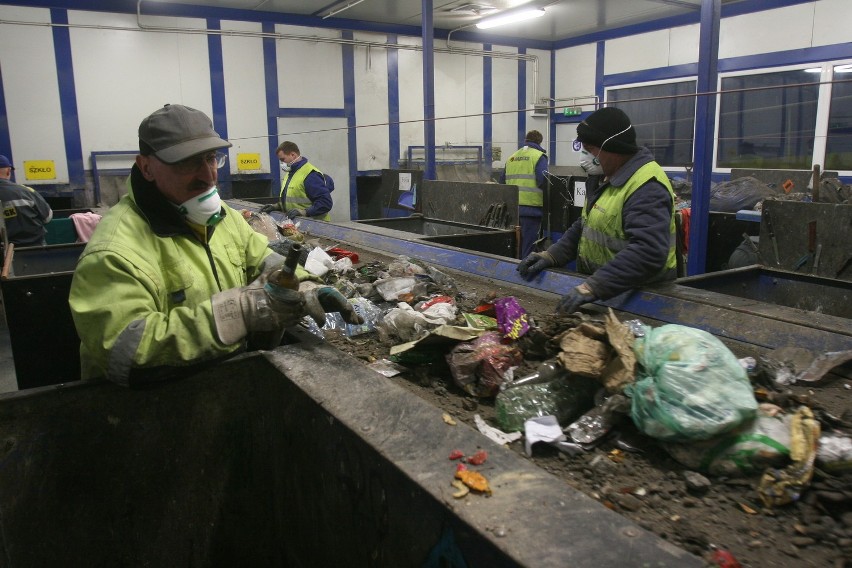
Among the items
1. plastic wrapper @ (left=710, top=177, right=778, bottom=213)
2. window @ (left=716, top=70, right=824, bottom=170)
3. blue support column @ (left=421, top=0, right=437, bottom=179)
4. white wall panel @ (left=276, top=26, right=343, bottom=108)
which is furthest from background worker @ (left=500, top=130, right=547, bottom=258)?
white wall panel @ (left=276, top=26, right=343, bottom=108)

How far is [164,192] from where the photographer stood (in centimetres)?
178

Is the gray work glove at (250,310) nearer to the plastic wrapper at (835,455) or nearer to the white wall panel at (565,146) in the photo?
the plastic wrapper at (835,455)

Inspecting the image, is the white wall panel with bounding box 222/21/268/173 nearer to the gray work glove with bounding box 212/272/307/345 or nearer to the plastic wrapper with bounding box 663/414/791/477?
the gray work glove with bounding box 212/272/307/345

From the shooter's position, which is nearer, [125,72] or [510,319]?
[510,319]

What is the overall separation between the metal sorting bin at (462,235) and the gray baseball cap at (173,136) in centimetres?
265

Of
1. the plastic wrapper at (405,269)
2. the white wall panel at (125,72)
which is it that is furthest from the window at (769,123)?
the white wall panel at (125,72)

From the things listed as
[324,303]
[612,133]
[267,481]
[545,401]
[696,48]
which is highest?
[696,48]

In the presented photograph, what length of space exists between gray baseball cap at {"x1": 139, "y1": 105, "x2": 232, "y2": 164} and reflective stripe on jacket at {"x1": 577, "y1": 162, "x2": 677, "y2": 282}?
1.78 metres

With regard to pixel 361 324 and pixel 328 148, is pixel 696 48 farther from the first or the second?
pixel 361 324

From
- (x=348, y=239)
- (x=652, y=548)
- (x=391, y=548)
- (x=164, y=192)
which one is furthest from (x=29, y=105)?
(x=652, y=548)

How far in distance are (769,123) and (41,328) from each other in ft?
30.4

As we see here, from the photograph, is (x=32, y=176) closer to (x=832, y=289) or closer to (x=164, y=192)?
(x=164, y=192)

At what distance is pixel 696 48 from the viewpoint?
943cm

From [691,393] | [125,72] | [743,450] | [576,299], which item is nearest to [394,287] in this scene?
[576,299]
